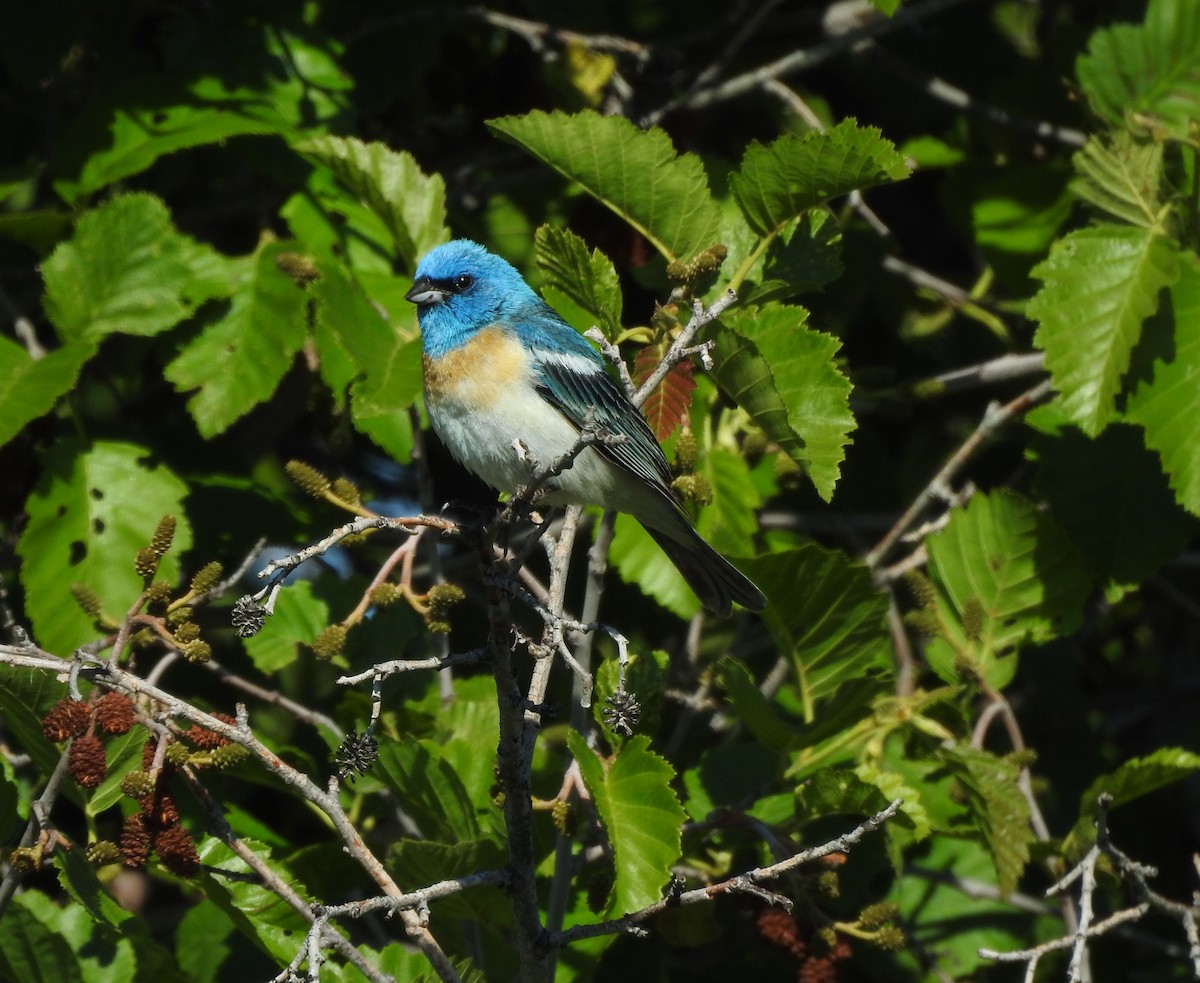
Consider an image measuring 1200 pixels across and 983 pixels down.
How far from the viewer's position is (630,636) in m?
4.97

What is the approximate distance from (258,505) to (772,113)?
2.70m

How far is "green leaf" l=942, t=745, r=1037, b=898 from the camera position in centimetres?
378

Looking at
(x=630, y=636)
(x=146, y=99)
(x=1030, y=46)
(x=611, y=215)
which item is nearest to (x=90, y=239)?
(x=146, y=99)

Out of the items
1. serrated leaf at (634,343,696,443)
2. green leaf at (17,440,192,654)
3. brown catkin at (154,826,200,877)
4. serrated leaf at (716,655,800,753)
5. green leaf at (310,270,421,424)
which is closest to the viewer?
brown catkin at (154,826,200,877)

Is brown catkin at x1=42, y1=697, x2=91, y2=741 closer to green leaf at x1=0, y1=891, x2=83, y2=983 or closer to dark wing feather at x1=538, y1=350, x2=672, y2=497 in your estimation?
green leaf at x1=0, y1=891, x2=83, y2=983

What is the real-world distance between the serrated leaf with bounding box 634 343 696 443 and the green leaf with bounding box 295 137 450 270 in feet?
3.34

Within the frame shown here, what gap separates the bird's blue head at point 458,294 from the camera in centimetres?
430

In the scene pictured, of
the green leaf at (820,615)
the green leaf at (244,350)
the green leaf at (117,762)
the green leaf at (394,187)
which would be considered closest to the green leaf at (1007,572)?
the green leaf at (820,615)

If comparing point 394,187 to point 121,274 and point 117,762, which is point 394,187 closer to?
point 121,274

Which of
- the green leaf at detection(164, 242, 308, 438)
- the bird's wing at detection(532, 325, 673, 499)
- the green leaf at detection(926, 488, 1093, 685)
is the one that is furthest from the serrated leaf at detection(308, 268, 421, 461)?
the green leaf at detection(926, 488, 1093, 685)

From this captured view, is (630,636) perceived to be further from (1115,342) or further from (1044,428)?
(1115,342)

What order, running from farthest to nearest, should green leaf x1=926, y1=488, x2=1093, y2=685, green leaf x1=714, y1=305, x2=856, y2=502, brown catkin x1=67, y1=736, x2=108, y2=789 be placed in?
1. green leaf x1=926, y1=488, x2=1093, y2=685
2. green leaf x1=714, y1=305, x2=856, y2=502
3. brown catkin x1=67, y1=736, x2=108, y2=789

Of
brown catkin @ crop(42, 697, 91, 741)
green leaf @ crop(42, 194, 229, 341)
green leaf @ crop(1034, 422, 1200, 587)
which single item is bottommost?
green leaf @ crop(1034, 422, 1200, 587)

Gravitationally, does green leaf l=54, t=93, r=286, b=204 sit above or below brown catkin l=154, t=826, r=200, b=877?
above
